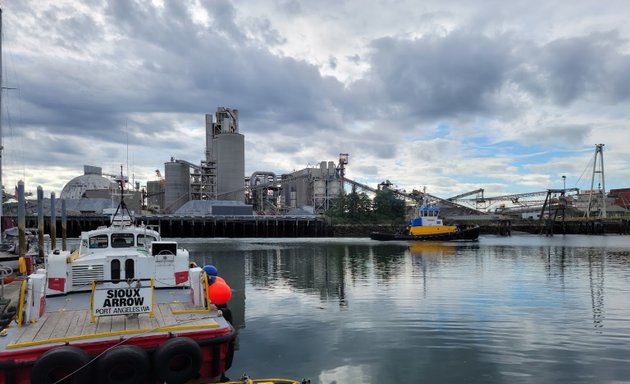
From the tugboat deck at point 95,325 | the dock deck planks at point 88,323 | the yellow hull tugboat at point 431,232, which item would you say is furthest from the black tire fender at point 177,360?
the yellow hull tugboat at point 431,232

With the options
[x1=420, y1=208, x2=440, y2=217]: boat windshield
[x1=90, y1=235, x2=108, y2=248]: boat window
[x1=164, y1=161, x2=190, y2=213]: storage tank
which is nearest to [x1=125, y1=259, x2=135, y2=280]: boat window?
[x1=90, y1=235, x2=108, y2=248]: boat window

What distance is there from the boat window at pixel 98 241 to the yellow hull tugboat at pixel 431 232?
2699 inches

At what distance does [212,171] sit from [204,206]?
2236 centimetres

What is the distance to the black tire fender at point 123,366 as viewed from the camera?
8416 millimetres

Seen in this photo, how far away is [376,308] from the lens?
19.9 meters

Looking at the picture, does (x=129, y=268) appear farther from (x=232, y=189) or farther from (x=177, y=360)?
(x=232, y=189)

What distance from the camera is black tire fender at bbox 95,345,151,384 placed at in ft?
27.6

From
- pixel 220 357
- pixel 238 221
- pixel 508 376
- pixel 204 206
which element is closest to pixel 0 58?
pixel 220 357

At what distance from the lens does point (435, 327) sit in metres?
16.2

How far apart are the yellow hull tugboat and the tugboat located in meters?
69.4

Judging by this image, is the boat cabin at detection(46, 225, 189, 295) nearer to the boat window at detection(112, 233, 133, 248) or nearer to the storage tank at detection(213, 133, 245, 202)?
the boat window at detection(112, 233, 133, 248)

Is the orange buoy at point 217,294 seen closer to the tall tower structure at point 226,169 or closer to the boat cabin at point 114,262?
the boat cabin at point 114,262

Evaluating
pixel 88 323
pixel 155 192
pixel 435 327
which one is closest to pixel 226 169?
pixel 155 192

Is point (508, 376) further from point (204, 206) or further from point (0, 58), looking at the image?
point (204, 206)
